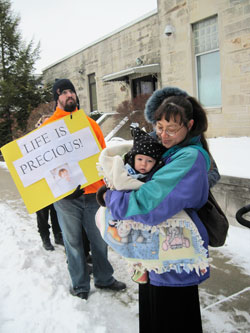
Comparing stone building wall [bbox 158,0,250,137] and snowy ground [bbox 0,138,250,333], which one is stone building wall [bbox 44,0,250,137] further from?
snowy ground [bbox 0,138,250,333]

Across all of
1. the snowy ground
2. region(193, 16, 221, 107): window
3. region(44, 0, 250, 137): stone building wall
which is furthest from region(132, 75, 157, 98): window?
the snowy ground

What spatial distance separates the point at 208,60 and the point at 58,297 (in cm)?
909

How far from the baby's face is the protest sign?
1316 millimetres

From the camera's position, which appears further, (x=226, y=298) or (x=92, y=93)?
(x=92, y=93)

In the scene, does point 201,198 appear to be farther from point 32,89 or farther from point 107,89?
point 32,89

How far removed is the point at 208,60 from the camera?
10148mm

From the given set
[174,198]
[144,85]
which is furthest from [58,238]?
[144,85]

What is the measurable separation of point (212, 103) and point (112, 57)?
7.93 metres

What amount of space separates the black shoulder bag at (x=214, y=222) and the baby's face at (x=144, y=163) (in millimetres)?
416

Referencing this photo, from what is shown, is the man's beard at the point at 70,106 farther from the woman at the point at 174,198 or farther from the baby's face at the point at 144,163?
the baby's face at the point at 144,163

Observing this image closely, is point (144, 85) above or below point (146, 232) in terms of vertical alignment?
above

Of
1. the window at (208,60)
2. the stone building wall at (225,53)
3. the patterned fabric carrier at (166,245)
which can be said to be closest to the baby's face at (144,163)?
the patterned fabric carrier at (166,245)

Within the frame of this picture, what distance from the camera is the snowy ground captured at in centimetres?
273

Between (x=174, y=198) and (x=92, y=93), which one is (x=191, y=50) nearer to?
(x=174, y=198)
